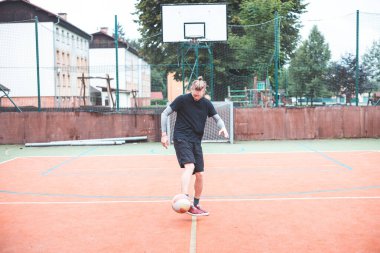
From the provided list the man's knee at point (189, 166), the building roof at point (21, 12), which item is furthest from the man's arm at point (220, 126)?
the building roof at point (21, 12)

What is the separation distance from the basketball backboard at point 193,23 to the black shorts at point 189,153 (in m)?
13.2

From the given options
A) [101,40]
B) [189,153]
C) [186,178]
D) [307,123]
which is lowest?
[186,178]

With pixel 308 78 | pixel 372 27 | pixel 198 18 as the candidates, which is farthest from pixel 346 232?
pixel 308 78

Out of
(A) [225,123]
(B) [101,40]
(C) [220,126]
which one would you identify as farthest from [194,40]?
(B) [101,40]

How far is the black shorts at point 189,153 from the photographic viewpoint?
5.85 meters

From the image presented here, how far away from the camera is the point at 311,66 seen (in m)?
49.2

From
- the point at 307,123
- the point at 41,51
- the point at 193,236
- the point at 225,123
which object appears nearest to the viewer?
the point at 193,236

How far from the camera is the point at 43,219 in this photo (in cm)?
583

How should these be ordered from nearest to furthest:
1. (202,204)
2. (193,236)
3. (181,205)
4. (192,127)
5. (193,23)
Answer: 1. (193,236)
2. (181,205)
3. (192,127)
4. (202,204)
5. (193,23)

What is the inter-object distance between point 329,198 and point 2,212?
15.8 ft

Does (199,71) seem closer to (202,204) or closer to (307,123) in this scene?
(307,123)

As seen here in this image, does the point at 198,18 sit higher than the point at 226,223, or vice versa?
the point at 198,18

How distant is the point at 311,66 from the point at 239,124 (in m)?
34.5

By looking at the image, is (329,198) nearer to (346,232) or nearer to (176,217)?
(346,232)
